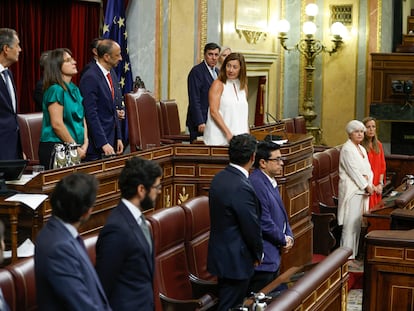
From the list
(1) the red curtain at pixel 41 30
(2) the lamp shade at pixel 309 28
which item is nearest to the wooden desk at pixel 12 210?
(1) the red curtain at pixel 41 30

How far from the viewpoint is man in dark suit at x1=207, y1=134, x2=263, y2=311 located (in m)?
4.48

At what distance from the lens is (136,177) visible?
3.45 metres

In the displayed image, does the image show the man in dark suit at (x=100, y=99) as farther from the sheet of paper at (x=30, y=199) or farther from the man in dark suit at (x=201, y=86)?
the sheet of paper at (x=30, y=199)

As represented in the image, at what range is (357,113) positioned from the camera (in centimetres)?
1323

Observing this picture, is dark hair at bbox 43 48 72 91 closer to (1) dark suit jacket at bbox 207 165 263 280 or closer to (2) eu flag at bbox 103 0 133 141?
(1) dark suit jacket at bbox 207 165 263 280

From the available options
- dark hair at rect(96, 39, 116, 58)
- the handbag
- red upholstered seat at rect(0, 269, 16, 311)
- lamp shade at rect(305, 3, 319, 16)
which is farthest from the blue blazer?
lamp shade at rect(305, 3, 319, 16)

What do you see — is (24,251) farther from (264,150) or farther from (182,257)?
(264,150)

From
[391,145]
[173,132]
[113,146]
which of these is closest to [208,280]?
[113,146]

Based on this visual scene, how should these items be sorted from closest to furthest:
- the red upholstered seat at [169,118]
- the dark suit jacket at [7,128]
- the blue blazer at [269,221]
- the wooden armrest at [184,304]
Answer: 1. the wooden armrest at [184,304]
2. the blue blazer at [269,221]
3. the dark suit jacket at [7,128]
4. the red upholstered seat at [169,118]

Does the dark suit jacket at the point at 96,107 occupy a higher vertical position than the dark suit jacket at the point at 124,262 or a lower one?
higher

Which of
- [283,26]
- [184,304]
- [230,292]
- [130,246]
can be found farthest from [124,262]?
[283,26]

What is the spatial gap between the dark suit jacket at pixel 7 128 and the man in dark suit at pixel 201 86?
2036 mm

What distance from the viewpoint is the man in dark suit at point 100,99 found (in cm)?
608

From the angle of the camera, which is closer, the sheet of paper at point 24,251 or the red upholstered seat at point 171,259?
the red upholstered seat at point 171,259
